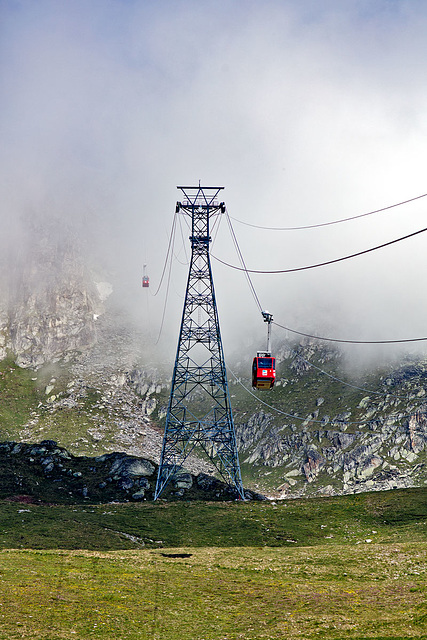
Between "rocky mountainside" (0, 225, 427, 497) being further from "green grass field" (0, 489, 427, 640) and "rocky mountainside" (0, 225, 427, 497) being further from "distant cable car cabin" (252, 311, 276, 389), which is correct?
"distant cable car cabin" (252, 311, 276, 389)

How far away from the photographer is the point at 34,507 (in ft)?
228

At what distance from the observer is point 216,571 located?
41094mm

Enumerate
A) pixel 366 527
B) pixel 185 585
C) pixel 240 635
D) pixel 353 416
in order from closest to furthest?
pixel 240 635 → pixel 185 585 → pixel 366 527 → pixel 353 416

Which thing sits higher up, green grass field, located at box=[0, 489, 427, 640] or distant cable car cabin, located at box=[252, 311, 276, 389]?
distant cable car cabin, located at box=[252, 311, 276, 389]

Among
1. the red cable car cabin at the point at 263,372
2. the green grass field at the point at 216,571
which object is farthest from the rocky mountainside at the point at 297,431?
the red cable car cabin at the point at 263,372

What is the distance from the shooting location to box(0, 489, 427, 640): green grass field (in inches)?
1028

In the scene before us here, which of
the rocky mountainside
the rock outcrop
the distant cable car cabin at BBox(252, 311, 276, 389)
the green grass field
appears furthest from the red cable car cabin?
the rocky mountainside

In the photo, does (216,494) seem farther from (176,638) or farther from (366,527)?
(176,638)

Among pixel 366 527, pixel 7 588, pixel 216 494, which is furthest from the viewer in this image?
pixel 216 494

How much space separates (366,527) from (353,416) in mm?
124201

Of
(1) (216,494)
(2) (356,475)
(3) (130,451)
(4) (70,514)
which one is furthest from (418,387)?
(4) (70,514)

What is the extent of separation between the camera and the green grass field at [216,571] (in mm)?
26109

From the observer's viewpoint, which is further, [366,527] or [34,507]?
[34,507]

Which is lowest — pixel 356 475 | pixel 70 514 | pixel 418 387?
pixel 356 475
